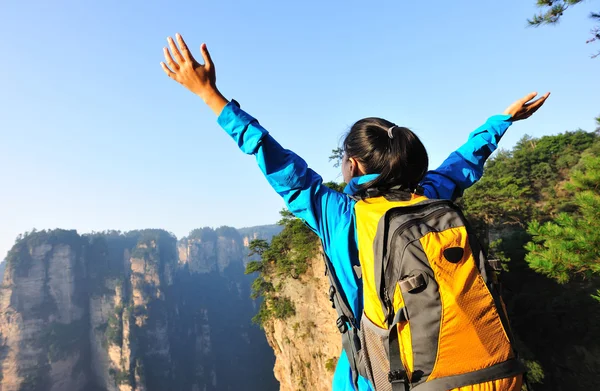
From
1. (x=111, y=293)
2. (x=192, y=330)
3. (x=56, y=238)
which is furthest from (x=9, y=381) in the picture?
(x=192, y=330)

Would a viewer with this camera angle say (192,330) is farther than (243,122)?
Yes

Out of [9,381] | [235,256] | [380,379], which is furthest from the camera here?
[235,256]

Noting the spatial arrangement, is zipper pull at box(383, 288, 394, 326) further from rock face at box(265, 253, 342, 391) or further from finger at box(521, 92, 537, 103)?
rock face at box(265, 253, 342, 391)

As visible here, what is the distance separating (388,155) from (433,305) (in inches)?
22.3

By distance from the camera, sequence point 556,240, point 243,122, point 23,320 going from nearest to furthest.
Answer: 1. point 243,122
2. point 556,240
3. point 23,320

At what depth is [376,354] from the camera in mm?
971

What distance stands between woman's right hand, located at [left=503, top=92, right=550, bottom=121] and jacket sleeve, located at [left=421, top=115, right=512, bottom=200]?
A: 0.07 meters

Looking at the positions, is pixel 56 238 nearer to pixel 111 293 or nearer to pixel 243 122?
pixel 111 293

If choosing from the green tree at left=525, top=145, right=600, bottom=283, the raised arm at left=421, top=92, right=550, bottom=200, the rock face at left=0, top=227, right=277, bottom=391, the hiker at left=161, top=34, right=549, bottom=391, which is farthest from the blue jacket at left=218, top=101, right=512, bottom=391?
the rock face at left=0, top=227, right=277, bottom=391

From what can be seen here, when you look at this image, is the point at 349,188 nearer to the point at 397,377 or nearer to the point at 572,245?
the point at 397,377

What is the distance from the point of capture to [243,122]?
1.16 meters

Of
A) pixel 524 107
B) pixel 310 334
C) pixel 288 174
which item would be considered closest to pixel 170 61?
pixel 288 174

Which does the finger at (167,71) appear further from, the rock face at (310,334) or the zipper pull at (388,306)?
the rock face at (310,334)

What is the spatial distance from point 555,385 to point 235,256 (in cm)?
8165
